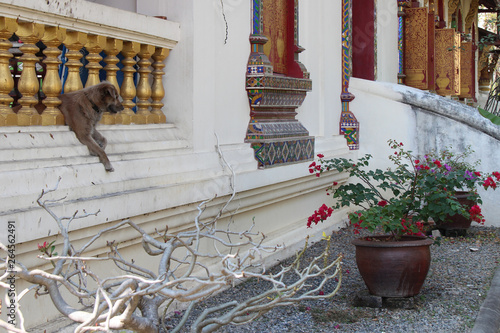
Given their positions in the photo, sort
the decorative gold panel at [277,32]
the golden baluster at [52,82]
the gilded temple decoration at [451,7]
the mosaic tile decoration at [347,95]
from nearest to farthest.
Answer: the golden baluster at [52,82] → the decorative gold panel at [277,32] → the mosaic tile decoration at [347,95] → the gilded temple decoration at [451,7]

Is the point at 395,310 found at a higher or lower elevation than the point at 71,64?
lower

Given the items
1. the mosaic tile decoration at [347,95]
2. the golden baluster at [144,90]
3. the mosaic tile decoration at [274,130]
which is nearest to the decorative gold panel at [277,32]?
the mosaic tile decoration at [274,130]

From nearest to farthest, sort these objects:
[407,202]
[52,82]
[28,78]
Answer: [28,78], [52,82], [407,202]

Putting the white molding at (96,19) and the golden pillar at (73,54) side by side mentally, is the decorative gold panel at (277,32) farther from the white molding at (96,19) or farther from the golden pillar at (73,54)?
the golden pillar at (73,54)

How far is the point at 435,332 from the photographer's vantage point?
168 inches

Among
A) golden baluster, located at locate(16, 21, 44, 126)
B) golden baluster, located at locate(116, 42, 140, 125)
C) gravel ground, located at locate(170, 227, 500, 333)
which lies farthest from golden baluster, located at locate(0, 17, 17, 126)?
gravel ground, located at locate(170, 227, 500, 333)

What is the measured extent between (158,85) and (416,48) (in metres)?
7.53

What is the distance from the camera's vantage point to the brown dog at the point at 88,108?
3.77 m

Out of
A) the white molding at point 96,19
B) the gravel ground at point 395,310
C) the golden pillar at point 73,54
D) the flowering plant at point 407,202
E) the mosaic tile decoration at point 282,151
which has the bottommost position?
the gravel ground at point 395,310

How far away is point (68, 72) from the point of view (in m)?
3.97

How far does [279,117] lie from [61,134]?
2.89 metres

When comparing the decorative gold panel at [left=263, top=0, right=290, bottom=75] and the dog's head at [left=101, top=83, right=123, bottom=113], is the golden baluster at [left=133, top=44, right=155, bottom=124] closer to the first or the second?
the dog's head at [left=101, top=83, right=123, bottom=113]

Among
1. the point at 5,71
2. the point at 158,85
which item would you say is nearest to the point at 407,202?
the point at 158,85

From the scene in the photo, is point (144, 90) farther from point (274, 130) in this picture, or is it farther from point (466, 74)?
point (466, 74)
